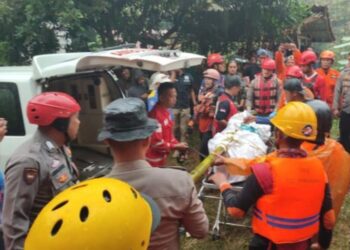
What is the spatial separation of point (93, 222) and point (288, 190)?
1447 mm

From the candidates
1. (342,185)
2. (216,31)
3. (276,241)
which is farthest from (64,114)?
(216,31)

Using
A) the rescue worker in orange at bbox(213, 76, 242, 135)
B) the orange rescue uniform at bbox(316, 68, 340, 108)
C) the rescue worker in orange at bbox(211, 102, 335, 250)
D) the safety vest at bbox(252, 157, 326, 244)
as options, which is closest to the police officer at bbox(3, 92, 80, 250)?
the rescue worker in orange at bbox(211, 102, 335, 250)

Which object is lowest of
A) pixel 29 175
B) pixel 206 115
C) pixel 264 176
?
pixel 206 115

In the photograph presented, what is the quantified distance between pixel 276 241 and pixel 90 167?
3052 millimetres

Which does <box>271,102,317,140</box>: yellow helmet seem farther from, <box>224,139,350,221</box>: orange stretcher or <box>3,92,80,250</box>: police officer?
<box>3,92,80,250</box>: police officer

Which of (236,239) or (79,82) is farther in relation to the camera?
(79,82)

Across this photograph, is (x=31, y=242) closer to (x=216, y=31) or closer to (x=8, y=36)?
(x=8, y=36)

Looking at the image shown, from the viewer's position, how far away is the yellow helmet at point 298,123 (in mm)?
2389

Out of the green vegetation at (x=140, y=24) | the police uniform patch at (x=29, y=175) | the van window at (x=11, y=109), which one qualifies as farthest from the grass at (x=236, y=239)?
the green vegetation at (x=140, y=24)

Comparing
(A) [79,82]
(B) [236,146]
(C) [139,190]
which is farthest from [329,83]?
(C) [139,190]

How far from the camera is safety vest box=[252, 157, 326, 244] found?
2322 mm

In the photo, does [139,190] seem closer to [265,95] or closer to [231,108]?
[231,108]

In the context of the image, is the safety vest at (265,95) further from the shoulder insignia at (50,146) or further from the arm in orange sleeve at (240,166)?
the shoulder insignia at (50,146)

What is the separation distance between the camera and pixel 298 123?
2389 mm
